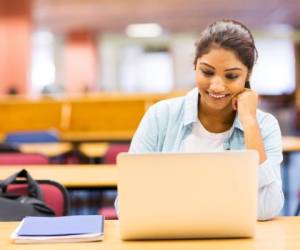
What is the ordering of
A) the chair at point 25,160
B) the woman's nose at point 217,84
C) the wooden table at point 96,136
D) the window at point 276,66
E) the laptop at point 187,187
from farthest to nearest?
the window at point 276,66 → the wooden table at point 96,136 → the chair at point 25,160 → the woman's nose at point 217,84 → the laptop at point 187,187

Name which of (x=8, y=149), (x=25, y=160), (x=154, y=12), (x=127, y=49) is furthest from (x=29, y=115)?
(x=127, y=49)

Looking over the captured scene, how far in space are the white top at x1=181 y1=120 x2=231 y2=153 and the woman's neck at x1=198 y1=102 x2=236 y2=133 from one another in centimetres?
2

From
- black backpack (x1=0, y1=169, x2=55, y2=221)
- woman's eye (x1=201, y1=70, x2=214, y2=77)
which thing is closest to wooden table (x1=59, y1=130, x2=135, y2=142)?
black backpack (x1=0, y1=169, x2=55, y2=221)

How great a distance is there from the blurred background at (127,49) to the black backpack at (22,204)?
2.33 feet

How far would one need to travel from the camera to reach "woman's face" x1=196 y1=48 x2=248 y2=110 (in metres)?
1.72

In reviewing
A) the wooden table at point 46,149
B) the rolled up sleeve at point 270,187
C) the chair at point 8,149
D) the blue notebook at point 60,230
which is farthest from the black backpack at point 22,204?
the wooden table at point 46,149

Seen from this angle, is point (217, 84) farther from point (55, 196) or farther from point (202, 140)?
point (55, 196)

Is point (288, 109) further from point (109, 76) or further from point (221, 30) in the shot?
point (221, 30)

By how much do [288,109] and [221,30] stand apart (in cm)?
1542

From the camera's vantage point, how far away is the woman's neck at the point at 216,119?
190cm

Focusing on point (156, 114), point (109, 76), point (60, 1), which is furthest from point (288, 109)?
point (156, 114)

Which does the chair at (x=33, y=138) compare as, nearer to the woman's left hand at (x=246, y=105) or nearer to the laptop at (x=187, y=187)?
the woman's left hand at (x=246, y=105)

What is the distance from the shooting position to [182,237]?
1363 millimetres

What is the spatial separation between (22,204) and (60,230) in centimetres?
43
